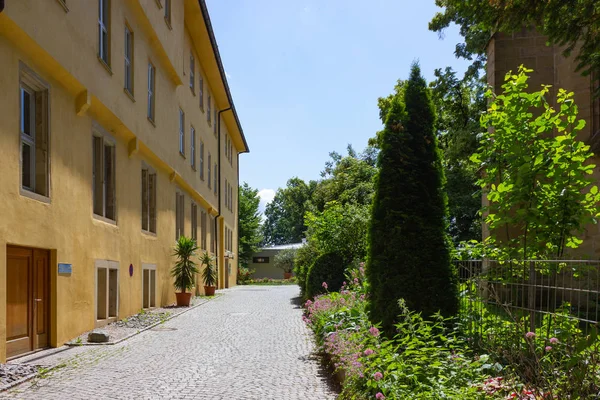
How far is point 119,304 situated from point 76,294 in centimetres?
279

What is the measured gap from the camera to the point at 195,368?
8.24 m

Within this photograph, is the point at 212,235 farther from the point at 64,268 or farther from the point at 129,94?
the point at 64,268

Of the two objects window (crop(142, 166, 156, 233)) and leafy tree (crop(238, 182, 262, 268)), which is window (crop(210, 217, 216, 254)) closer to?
window (crop(142, 166, 156, 233))

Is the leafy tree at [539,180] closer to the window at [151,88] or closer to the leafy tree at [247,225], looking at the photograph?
the window at [151,88]

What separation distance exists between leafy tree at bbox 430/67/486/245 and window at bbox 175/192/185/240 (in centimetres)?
1036

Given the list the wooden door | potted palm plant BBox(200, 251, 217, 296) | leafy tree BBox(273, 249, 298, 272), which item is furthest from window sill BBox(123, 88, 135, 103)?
leafy tree BBox(273, 249, 298, 272)

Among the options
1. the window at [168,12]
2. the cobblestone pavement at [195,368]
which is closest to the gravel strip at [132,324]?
the cobblestone pavement at [195,368]

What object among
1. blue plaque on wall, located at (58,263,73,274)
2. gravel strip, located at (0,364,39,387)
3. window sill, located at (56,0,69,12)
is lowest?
gravel strip, located at (0,364,39,387)

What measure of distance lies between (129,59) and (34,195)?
712 centimetres

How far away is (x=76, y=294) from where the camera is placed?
10.9 metres

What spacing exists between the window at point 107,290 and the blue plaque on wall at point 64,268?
1.58 meters

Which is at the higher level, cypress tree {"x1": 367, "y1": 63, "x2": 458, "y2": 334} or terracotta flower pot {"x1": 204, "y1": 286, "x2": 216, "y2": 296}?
cypress tree {"x1": 367, "y1": 63, "x2": 458, "y2": 334}

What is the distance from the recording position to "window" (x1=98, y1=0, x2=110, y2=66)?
1274cm

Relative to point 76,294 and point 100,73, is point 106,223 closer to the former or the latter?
point 76,294
